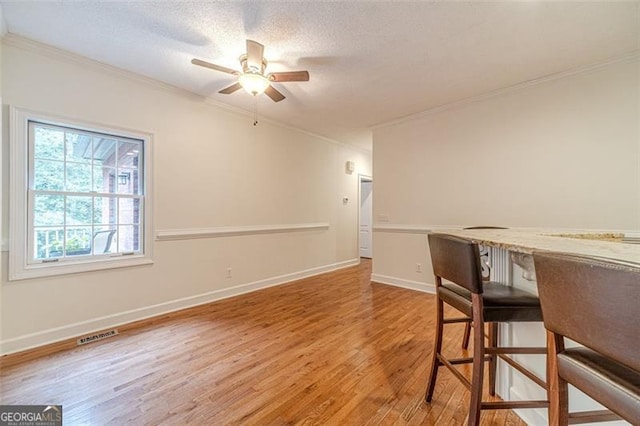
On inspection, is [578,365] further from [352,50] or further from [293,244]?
Answer: [293,244]

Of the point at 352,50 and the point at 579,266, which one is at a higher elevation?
the point at 352,50

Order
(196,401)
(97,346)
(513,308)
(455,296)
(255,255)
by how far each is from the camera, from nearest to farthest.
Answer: (513,308)
(455,296)
(196,401)
(97,346)
(255,255)

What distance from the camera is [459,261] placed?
124cm

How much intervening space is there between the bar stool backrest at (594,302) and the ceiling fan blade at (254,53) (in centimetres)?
232

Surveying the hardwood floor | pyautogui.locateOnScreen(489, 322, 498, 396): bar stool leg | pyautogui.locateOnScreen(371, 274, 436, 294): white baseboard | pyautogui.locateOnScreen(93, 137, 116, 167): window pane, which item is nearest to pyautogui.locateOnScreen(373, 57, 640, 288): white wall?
pyautogui.locateOnScreen(371, 274, 436, 294): white baseboard

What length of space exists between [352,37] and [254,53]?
32.7 inches

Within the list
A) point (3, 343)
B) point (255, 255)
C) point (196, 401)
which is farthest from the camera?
point (255, 255)

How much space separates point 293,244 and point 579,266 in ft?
13.6

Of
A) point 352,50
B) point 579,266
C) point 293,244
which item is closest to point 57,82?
point 352,50

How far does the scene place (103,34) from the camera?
2201 millimetres

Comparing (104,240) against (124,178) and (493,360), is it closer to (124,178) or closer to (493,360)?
(124,178)

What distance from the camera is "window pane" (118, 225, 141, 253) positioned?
2861 mm

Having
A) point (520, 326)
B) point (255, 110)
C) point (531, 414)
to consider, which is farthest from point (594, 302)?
point (255, 110)

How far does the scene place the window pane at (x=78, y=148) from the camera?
254 centimetres
